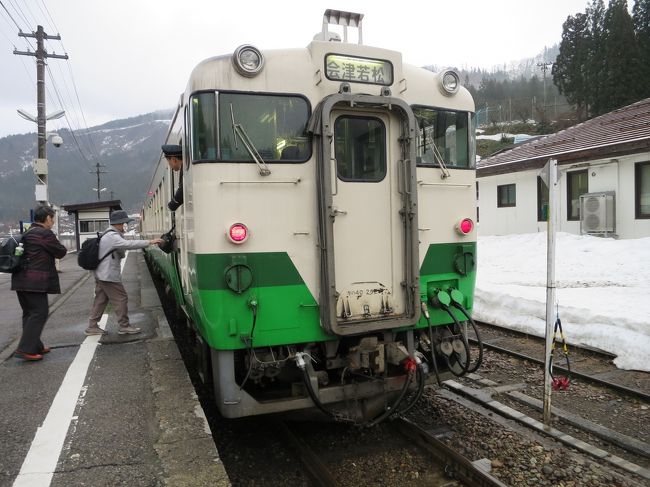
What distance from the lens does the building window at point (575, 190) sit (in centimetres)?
1620

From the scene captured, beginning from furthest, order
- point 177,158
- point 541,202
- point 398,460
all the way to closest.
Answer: point 541,202, point 177,158, point 398,460

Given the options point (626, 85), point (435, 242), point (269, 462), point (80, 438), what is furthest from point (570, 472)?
point (626, 85)

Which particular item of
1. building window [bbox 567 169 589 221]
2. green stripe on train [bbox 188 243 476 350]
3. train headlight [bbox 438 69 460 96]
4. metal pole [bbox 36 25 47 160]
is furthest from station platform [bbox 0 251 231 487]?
metal pole [bbox 36 25 47 160]

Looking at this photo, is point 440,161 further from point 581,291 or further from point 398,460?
point 581,291

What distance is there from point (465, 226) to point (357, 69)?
1685 millimetres

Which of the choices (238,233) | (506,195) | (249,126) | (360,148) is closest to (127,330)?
(238,233)

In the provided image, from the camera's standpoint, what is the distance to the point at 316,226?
4.02 m

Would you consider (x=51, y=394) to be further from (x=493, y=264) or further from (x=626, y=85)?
(x=626, y=85)

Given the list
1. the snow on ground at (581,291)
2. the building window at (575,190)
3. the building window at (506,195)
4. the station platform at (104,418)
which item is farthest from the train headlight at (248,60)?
the building window at (506,195)

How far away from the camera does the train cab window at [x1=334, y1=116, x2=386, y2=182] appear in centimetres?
417

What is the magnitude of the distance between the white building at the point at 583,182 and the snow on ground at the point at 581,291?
42.8 inches

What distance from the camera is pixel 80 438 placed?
3.70 m

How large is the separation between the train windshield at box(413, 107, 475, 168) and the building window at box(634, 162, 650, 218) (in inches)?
465

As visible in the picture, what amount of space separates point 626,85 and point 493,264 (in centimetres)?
2482
